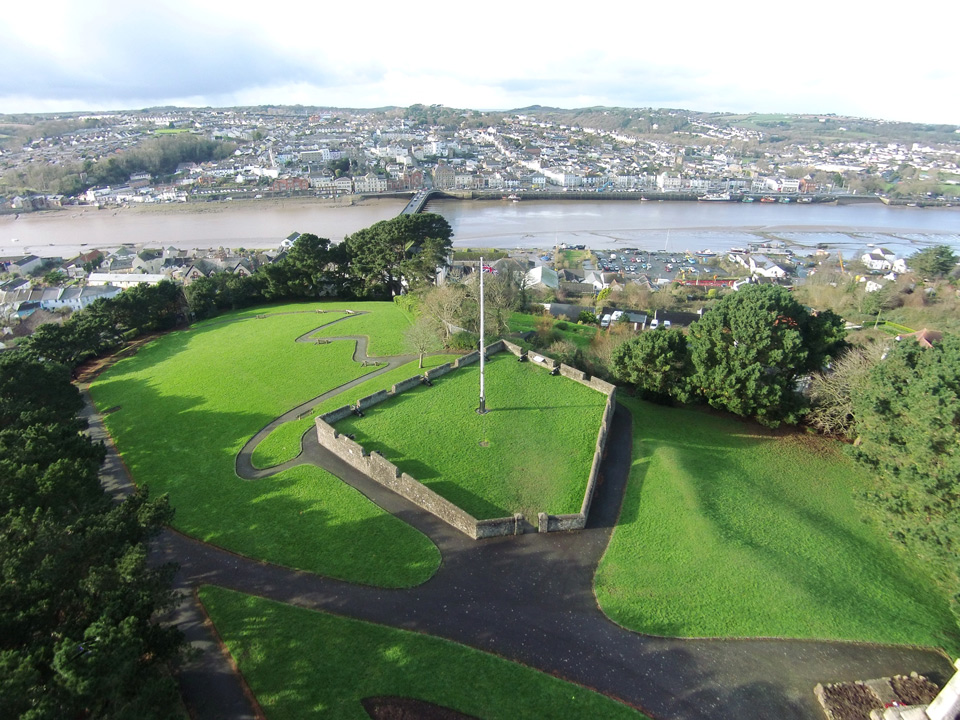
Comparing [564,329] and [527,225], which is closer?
[564,329]

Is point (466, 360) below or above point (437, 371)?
above

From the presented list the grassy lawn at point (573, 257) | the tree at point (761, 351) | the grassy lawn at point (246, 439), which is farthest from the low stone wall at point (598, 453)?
the grassy lawn at point (573, 257)

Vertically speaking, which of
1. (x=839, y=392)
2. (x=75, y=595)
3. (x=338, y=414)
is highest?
(x=839, y=392)

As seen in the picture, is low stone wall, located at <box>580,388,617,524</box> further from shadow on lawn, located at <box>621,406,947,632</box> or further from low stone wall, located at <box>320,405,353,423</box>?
low stone wall, located at <box>320,405,353,423</box>

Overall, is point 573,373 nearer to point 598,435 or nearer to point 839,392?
point 598,435

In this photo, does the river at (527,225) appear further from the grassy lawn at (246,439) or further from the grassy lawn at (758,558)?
the grassy lawn at (758,558)

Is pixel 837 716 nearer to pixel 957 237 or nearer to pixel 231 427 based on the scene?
pixel 231 427

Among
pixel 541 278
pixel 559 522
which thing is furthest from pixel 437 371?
pixel 541 278

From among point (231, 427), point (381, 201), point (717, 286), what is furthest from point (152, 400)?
point (381, 201)
